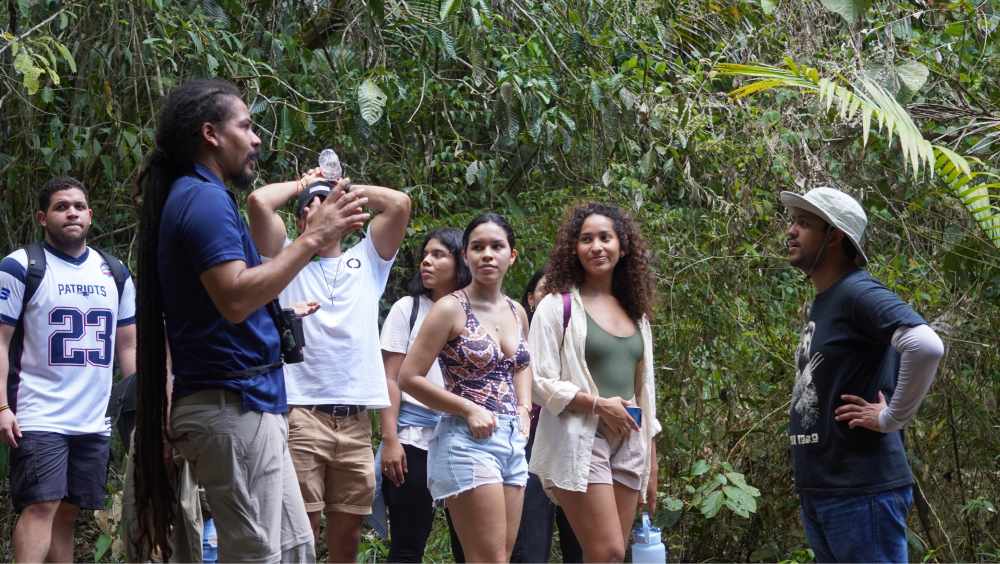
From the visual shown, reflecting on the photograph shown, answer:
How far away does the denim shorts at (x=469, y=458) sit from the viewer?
3172 mm

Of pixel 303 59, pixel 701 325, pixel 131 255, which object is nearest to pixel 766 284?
pixel 701 325

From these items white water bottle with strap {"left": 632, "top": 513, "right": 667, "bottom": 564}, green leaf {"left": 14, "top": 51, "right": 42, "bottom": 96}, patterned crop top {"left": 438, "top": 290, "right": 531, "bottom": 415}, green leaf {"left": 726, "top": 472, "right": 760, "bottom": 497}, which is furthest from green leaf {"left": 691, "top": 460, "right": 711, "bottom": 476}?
green leaf {"left": 14, "top": 51, "right": 42, "bottom": 96}

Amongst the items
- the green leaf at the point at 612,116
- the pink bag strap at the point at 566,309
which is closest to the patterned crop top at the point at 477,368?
the pink bag strap at the point at 566,309

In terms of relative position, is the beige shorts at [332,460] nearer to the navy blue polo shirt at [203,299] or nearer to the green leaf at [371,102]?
the navy blue polo shirt at [203,299]

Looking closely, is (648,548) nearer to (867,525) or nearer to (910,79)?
(867,525)

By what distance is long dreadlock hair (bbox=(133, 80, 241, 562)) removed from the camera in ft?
7.86

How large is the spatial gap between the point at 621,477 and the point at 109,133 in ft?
12.3

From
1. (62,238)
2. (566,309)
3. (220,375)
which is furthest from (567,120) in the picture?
(220,375)

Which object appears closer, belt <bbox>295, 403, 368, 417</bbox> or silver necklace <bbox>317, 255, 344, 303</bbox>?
belt <bbox>295, 403, 368, 417</bbox>

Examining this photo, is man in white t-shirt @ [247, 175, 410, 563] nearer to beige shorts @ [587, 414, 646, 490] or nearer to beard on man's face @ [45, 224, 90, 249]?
beige shorts @ [587, 414, 646, 490]

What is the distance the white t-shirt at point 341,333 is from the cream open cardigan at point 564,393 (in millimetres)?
640

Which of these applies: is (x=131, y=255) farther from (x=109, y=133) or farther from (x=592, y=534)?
(x=592, y=534)

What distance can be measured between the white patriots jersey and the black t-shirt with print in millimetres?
3224

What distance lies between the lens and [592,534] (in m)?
3.40
